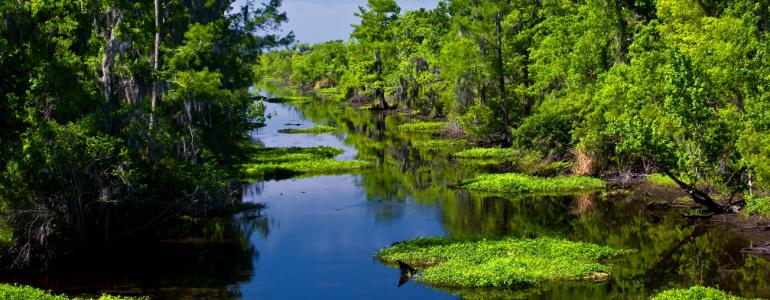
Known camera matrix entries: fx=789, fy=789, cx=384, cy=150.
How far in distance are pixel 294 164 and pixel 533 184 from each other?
19944 millimetres

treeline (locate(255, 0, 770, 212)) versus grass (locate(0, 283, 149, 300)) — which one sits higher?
treeline (locate(255, 0, 770, 212))

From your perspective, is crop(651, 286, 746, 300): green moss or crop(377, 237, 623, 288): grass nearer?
crop(651, 286, 746, 300): green moss

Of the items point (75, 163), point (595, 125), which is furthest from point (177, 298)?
point (595, 125)

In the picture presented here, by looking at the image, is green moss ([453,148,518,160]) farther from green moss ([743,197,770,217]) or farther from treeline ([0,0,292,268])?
green moss ([743,197,770,217])

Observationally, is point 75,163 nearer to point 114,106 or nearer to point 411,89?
point 114,106

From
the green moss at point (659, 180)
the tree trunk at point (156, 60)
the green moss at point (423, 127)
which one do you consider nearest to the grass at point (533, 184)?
the green moss at point (659, 180)

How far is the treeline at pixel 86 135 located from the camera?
31578 mm

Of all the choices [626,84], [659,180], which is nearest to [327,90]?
[659,180]

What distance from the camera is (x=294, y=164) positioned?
200ft

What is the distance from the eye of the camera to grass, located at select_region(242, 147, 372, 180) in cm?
5853

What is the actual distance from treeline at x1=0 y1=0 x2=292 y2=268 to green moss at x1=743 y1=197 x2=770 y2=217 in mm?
25411

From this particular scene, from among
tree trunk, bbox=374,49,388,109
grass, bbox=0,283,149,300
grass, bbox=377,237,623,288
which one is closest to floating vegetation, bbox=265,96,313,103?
tree trunk, bbox=374,49,388,109

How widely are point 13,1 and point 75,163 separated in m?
6.86

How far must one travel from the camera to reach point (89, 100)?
112 feet
